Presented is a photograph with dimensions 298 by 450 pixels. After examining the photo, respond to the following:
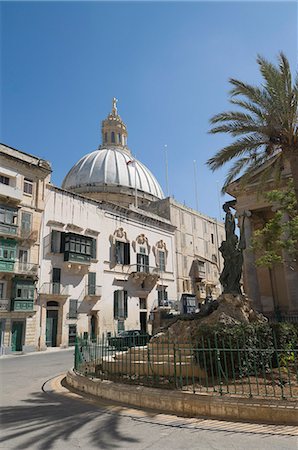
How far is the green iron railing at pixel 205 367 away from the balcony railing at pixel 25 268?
16.2 m

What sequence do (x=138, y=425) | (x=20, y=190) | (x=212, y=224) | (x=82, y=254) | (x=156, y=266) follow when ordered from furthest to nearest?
(x=212, y=224), (x=156, y=266), (x=82, y=254), (x=20, y=190), (x=138, y=425)

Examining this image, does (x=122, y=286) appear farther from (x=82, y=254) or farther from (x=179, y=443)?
(x=179, y=443)

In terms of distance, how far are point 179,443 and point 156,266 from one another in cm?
3495

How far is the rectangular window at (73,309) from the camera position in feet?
97.2

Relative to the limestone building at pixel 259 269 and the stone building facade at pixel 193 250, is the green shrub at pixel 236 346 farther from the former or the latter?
the stone building facade at pixel 193 250

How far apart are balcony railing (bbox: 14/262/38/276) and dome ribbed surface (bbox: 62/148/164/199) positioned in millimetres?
31452

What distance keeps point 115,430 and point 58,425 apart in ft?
4.08

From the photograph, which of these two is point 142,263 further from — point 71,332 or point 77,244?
point 71,332

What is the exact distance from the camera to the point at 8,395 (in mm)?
9789

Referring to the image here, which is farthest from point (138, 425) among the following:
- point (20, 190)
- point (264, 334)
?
point (20, 190)

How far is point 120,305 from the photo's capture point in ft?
113

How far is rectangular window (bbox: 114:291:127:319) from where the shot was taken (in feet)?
112

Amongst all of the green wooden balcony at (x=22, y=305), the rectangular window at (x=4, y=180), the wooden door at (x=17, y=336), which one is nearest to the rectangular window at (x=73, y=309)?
the green wooden balcony at (x=22, y=305)

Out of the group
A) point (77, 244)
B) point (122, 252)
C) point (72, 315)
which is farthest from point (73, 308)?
point (122, 252)
